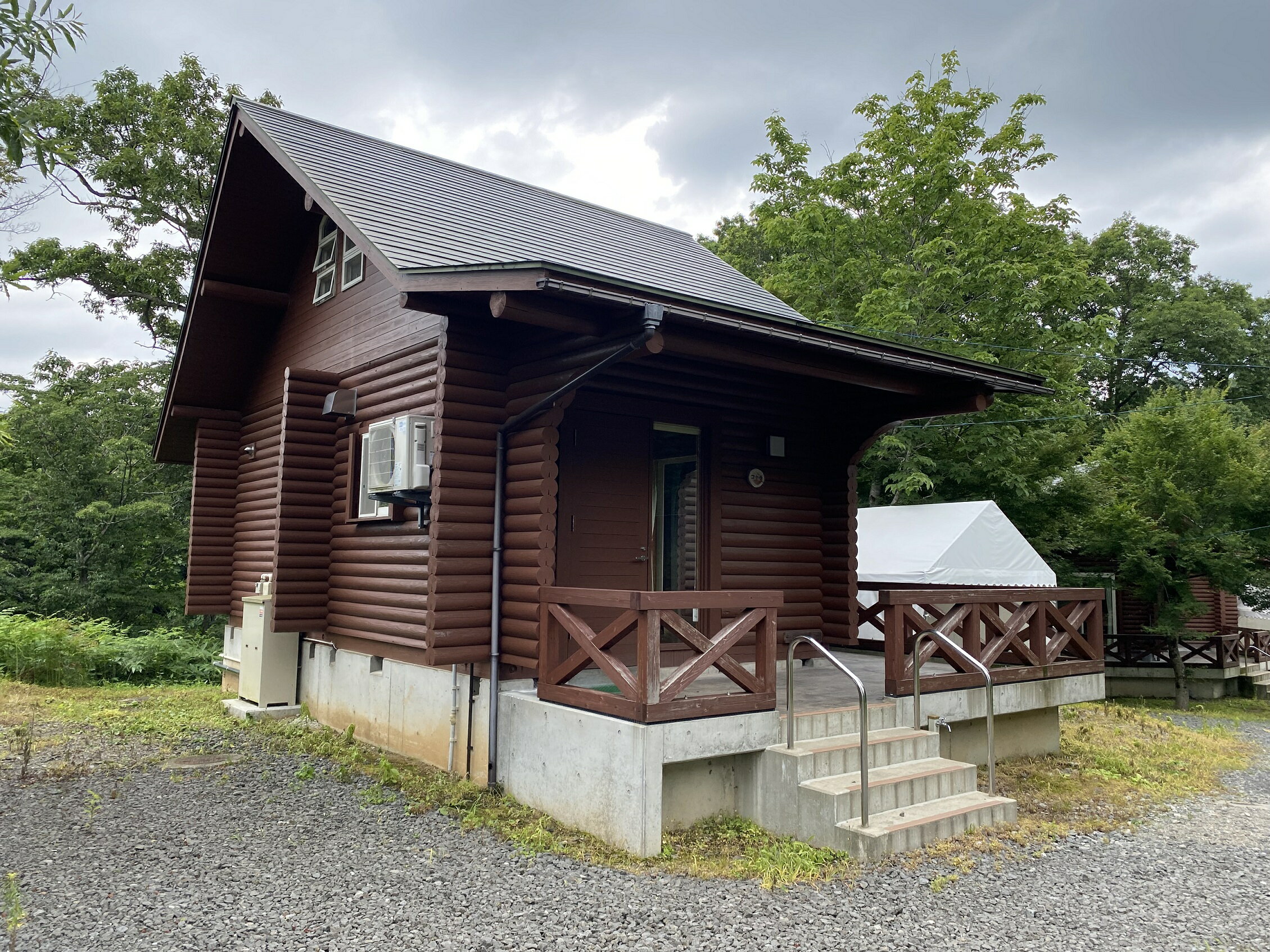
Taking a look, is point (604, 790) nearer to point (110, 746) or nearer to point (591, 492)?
point (591, 492)

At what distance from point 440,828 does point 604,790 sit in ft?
3.93

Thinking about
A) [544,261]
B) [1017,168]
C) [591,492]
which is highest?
[1017,168]

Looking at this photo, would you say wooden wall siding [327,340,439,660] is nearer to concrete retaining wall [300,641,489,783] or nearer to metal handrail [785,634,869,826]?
concrete retaining wall [300,641,489,783]

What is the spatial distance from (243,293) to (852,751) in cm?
890

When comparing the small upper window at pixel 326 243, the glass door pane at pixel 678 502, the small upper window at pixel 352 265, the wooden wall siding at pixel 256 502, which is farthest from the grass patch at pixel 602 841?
the small upper window at pixel 326 243

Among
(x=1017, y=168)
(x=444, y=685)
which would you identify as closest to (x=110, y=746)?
(x=444, y=685)

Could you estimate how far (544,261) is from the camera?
4918 mm

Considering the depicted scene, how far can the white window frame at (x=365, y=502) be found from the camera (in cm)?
768

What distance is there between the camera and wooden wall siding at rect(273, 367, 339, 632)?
8648mm

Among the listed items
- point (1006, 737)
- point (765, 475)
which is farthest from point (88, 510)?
point (1006, 737)

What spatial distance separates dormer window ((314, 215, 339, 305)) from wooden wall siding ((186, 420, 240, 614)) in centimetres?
335

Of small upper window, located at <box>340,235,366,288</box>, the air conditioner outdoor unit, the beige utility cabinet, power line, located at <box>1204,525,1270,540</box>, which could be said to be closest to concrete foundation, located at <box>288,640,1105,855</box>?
the beige utility cabinet

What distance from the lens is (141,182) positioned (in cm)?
1853

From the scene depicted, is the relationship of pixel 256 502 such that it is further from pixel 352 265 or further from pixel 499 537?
pixel 499 537
